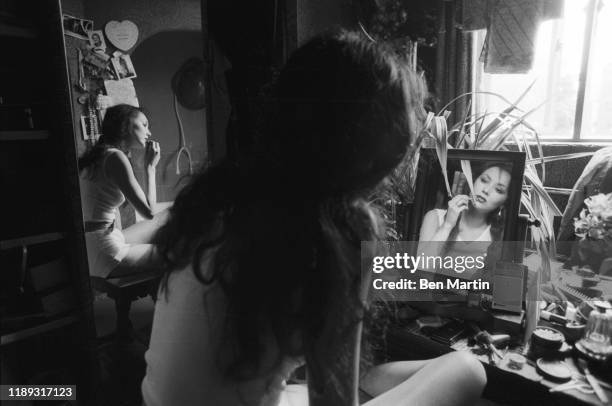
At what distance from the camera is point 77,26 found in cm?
129

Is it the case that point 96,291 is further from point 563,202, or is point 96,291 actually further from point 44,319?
point 563,202

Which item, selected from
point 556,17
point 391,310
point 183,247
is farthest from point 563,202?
point 183,247

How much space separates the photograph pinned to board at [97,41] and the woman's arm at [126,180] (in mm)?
353

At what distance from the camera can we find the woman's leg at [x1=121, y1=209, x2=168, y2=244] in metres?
1.47

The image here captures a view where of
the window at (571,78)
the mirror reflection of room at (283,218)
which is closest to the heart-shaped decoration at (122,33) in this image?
the mirror reflection of room at (283,218)

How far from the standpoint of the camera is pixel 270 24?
141 cm

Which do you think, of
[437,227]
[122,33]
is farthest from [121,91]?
[437,227]

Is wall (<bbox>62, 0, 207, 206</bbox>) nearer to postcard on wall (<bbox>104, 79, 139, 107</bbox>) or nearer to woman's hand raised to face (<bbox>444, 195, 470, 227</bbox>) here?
postcard on wall (<bbox>104, 79, 139, 107</bbox>)

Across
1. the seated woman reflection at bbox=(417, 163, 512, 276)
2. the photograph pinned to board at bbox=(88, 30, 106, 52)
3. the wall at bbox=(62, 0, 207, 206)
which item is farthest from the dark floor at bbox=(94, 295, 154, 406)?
the seated woman reflection at bbox=(417, 163, 512, 276)

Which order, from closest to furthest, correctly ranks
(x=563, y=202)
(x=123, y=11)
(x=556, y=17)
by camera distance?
(x=123, y=11)
(x=556, y=17)
(x=563, y=202)

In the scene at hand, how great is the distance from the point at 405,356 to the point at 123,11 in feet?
4.67

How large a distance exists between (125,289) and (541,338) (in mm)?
1336

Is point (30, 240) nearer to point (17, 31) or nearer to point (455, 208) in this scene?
point (17, 31)

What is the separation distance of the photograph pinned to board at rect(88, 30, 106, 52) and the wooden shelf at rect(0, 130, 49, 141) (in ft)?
1.06
